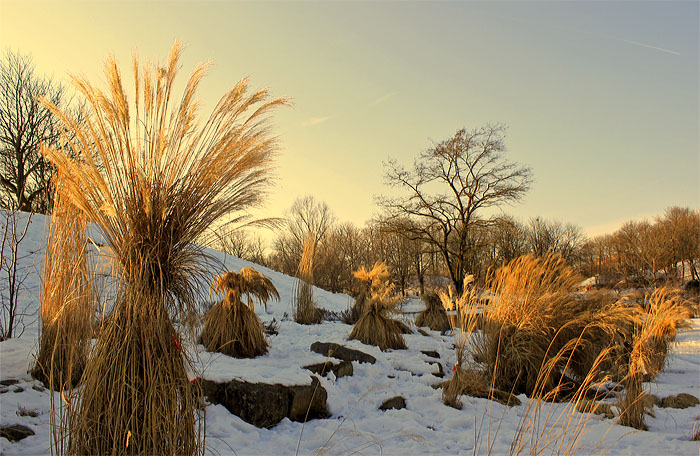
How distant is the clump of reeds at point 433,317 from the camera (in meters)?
9.51

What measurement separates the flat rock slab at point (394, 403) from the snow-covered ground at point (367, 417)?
2.7 inches

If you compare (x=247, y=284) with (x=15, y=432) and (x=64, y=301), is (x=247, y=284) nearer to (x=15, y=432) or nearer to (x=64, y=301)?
(x=64, y=301)

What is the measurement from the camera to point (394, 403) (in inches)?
163

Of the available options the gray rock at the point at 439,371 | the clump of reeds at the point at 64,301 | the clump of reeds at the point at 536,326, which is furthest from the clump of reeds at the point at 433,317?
the clump of reeds at the point at 64,301

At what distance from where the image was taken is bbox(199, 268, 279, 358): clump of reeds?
474 centimetres

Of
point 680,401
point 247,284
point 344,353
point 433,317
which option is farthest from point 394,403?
point 433,317

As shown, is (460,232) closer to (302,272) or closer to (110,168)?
(302,272)

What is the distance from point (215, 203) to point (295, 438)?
82.9 inches

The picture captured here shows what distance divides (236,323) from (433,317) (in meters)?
6.03

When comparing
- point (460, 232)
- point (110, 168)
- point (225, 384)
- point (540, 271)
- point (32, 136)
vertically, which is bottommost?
point (225, 384)

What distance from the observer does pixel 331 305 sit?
1187cm

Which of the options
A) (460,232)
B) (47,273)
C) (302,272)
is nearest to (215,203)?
(47,273)

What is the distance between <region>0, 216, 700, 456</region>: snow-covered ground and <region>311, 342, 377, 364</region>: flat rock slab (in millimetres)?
179

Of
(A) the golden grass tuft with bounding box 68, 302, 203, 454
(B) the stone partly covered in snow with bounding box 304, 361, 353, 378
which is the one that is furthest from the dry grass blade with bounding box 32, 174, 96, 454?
(B) the stone partly covered in snow with bounding box 304, 361, 353, 378
